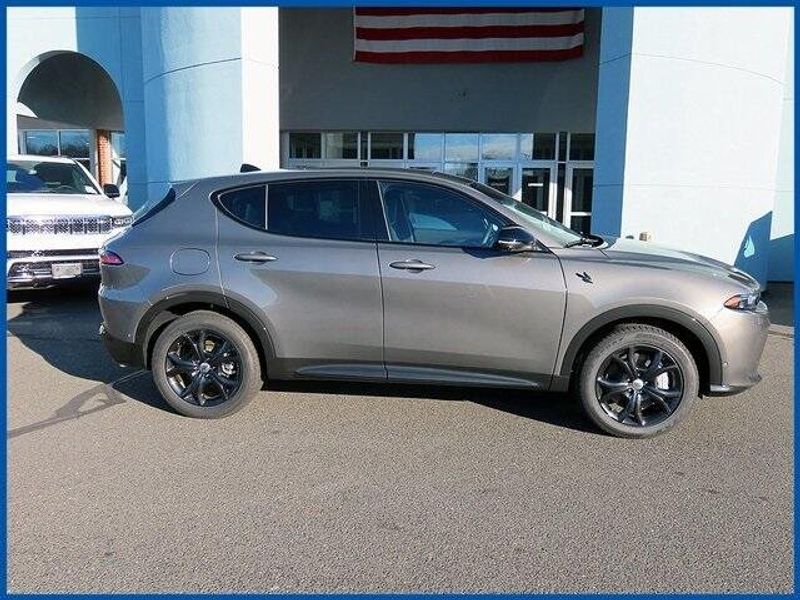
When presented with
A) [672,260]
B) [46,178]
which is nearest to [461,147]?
[46,178]

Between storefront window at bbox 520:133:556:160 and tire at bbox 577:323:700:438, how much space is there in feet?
39.8

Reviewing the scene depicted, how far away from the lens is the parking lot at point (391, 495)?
2754mm

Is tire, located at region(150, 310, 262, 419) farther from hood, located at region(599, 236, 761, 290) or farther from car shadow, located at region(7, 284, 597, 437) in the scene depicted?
hood, located at region(599, 236, 761, 290)

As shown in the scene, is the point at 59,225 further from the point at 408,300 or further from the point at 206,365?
the point at 408,300

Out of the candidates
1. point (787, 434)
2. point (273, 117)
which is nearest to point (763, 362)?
point (787, 434)

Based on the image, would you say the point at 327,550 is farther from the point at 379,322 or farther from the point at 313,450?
the point at 379,322

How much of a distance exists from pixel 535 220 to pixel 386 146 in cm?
1216

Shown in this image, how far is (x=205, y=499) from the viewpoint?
338 cm

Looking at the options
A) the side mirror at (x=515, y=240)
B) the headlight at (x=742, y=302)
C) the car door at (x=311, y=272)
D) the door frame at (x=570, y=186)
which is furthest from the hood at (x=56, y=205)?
the door frame at (x=570, y=186)

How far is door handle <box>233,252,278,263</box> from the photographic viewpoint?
438 centimetres

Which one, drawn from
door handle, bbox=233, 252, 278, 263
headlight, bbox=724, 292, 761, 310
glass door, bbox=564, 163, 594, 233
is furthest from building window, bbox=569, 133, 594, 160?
door handle, bbox=233, 252, 278, 263

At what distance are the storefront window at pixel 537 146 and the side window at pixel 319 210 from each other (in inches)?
467

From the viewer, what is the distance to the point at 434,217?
439 cm

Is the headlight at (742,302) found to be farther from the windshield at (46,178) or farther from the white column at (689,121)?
the windshield at (46,178)
